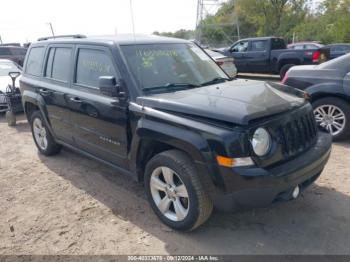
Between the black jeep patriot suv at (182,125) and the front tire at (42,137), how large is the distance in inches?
30.2

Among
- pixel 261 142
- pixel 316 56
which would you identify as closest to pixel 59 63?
pixel 261 142

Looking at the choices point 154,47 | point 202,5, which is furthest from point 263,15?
point 154,47

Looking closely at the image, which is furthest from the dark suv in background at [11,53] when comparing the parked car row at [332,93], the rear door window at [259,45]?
the parked car row at [332,93]

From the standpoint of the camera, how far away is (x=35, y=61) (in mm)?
5477

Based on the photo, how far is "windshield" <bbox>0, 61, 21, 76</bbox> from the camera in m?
10.3

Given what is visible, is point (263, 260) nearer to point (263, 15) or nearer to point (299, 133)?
point (299, 133)

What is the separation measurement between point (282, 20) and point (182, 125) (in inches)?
1676

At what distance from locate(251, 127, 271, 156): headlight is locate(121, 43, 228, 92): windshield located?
1.21 metres

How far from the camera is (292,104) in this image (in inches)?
128

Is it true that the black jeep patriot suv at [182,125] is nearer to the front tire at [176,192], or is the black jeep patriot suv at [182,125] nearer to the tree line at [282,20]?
the front tire at [176,192]

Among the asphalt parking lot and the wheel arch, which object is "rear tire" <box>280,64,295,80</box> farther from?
the wheel arch

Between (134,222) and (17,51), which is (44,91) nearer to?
(134,222)

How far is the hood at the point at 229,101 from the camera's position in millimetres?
2850

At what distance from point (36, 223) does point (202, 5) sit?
30.3 metres
